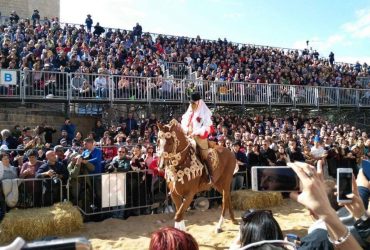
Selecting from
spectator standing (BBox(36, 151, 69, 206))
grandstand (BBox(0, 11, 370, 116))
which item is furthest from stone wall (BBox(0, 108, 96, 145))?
spectator standing (BBox(36, 151, 69, 206))

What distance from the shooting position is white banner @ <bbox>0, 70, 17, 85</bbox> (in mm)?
13046

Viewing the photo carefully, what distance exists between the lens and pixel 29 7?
32.2 m

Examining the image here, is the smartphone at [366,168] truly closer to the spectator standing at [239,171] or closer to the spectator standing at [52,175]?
the spectator standing at [52,175]

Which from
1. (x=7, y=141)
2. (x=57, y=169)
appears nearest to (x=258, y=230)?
(x=57, y=169)

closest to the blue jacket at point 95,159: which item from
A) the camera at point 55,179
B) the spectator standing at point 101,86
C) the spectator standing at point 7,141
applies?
the camera at point 55,179

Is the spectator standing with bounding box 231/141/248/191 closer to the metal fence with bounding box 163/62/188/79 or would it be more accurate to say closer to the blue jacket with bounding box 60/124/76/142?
the blue jacket with bounding box 60/124/76/142

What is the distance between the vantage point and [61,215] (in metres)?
7.94

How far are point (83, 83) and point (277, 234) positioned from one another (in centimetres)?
1299

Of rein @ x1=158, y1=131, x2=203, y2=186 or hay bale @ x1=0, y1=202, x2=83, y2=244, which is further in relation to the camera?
rein @ x1=158, y1=131, x2=203, y2=186

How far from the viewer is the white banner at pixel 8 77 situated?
1305 cm

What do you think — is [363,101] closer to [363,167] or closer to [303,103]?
[303,103]

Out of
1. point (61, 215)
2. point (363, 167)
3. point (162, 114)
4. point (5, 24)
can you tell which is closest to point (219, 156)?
point (61, 215)

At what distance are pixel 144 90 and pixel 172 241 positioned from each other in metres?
14.2

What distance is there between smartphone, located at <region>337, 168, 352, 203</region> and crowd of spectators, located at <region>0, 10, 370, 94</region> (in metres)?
13.2
